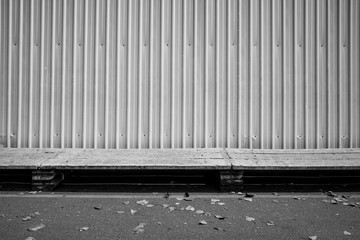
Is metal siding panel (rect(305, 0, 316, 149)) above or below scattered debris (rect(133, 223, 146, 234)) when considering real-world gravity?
above

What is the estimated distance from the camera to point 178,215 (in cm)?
357

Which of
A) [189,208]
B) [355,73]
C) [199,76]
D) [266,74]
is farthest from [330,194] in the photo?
[199,76]

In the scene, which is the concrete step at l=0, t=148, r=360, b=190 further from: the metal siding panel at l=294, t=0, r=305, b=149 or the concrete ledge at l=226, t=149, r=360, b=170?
the metal siding panel at l=294, t=0, r=305, b=149

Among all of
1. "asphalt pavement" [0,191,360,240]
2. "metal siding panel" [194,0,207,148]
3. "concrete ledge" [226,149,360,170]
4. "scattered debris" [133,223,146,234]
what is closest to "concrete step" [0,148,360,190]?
"concrete ledge" [226,149,360,170]

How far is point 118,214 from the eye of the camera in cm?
361

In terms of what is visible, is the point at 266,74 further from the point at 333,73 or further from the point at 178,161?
the point at 178,161

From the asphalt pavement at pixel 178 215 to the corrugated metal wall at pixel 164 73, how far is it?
51.2 inches

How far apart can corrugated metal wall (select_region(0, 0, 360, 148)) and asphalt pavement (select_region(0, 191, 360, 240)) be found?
51.2 inches

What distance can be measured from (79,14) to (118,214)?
139 inches

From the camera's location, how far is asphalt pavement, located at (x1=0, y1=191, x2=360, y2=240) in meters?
3.07

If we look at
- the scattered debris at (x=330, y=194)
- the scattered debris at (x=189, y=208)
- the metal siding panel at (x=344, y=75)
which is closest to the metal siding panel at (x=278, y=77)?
the metal siding panel at (x=344, y=75)

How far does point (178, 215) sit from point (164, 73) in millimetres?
2642

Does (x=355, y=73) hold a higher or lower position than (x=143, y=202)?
higher

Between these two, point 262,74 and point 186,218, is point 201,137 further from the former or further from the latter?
point 186,218
